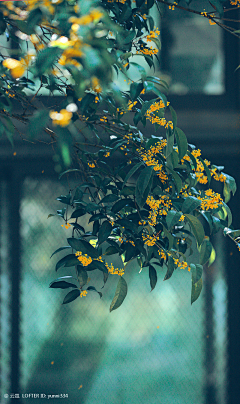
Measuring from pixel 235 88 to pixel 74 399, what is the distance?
1791 millimetres

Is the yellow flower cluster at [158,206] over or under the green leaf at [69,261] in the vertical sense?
over

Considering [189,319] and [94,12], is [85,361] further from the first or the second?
[94,12]

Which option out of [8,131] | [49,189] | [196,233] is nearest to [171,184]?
[196,233]

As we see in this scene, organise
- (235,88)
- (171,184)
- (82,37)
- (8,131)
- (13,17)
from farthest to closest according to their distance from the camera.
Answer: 1. (235,88)
2. (171,184)
3. (13,17)
4. (8,131)
5. (82,37)

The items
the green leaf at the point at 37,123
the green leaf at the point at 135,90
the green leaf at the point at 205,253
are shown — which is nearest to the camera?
the green leaf at the point at 37,123

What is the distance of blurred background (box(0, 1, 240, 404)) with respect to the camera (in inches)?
69.4

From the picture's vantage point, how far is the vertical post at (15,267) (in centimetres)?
175

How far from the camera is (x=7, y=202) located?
178cm

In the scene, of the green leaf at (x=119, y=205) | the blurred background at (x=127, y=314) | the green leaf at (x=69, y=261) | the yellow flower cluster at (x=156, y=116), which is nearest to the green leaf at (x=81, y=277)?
the green leaf at (x=69, y=261)

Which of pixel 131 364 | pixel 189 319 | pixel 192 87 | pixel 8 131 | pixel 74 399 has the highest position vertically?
pixel 8 131

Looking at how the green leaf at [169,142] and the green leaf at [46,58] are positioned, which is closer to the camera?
the green leaf at [46,58]

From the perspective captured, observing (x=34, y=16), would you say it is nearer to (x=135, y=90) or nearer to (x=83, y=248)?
(x=135, y=90)

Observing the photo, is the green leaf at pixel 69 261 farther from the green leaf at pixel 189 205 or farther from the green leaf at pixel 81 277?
the green leaf at pixel 189 205

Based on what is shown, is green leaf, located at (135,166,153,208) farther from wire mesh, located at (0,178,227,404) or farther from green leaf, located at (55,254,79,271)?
wire mesh, located at (0,178,227,404)
